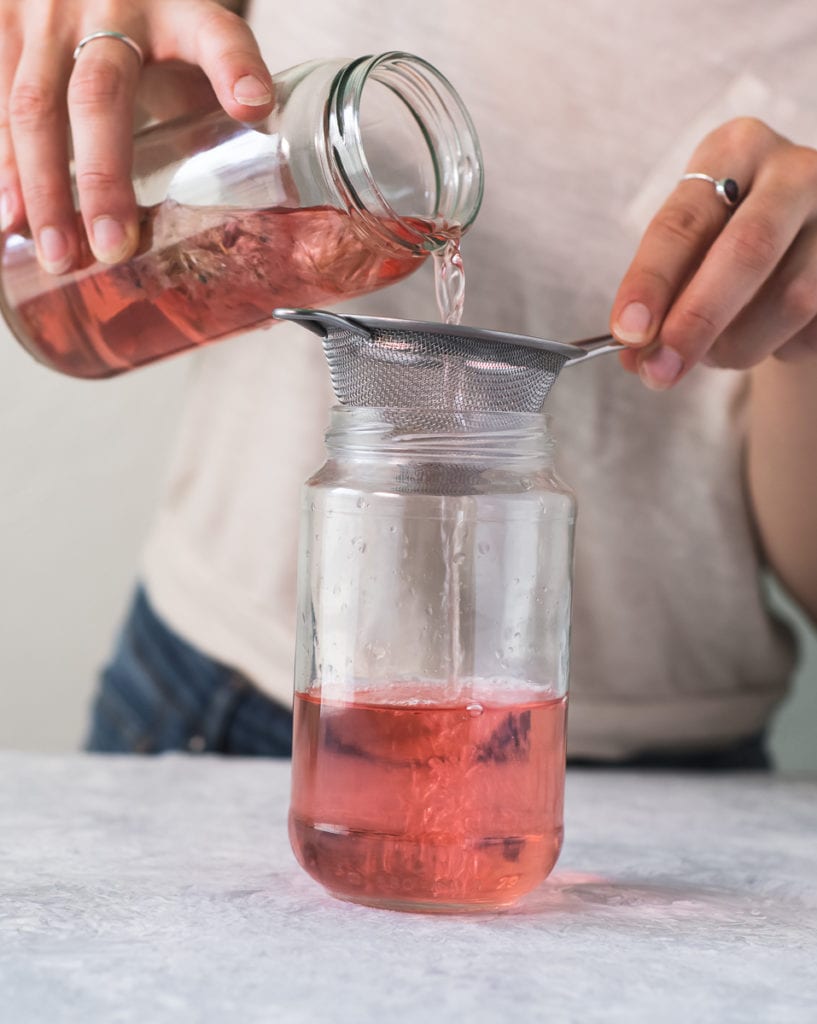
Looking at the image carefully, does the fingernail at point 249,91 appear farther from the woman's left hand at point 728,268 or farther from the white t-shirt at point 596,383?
the white t-shirt at point 596,383

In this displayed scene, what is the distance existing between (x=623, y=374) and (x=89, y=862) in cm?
65

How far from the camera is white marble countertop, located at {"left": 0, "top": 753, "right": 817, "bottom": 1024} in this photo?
20.1 inches

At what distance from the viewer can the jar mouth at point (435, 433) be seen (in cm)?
66

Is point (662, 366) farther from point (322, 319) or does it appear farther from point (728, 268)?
point (322, 319)

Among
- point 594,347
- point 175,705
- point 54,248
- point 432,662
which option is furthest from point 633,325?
point 175,705

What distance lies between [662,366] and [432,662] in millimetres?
254

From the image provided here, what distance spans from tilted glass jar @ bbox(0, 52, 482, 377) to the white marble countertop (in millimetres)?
317

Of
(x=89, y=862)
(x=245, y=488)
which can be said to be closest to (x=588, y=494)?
(x=245, y=488)

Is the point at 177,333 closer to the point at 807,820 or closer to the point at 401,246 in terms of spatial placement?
the point at 401,246

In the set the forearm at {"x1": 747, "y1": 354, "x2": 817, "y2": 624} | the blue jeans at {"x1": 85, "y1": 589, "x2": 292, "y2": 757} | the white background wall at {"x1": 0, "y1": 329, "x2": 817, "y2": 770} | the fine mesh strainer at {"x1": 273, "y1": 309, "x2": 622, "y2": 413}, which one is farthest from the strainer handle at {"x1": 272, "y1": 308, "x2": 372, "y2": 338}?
the white background wall at {"x1": 0, "y1": 329, "x2": 817, "y2": 770}

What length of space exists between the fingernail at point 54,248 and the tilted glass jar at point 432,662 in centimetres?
22

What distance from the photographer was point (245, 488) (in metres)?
1.19

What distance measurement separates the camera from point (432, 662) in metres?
0.65

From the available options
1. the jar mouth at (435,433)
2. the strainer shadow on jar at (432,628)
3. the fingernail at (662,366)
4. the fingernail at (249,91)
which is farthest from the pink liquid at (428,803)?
the fingernail at (249,91)
